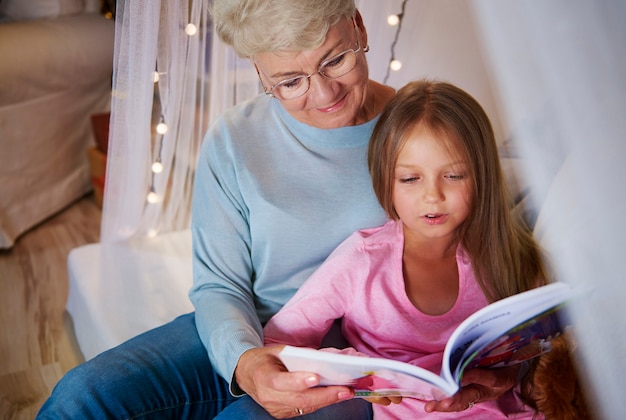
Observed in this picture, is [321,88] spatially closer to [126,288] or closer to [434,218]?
[434,218]

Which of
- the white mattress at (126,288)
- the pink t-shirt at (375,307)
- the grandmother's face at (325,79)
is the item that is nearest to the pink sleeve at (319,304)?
the pink t-shirt at (375,307)

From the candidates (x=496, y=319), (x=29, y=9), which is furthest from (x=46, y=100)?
(x=496, y=319)

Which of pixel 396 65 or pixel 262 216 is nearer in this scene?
pixel 262 216

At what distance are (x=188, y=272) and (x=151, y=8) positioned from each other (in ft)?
2.59

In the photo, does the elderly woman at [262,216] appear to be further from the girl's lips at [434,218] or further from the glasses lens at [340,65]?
the girl's lips at [434,218]

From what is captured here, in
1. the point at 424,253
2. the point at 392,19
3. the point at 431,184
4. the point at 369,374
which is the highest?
the point at 392,19

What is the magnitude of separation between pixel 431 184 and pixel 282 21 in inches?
14.0

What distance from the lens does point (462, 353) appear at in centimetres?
95

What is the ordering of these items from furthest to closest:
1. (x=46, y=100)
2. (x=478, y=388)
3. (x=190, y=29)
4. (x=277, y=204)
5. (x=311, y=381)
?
(x=46, y=100), (x=190, y=29), (x=277, y=204), (x=478, y=388), (x=311, y=381)

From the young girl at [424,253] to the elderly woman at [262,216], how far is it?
0.08m

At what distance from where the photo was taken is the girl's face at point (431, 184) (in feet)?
3.89

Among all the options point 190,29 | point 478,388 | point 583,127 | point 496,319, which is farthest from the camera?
point 190,29

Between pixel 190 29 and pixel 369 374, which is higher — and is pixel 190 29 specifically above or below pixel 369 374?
above

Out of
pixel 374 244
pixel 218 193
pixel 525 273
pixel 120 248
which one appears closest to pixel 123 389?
pixel 218 193
